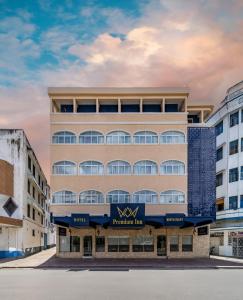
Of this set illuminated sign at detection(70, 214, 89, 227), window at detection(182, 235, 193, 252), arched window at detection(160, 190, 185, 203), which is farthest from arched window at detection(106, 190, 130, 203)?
window at detection(182, 235, 193, 252)

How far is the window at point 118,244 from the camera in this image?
40.1 m

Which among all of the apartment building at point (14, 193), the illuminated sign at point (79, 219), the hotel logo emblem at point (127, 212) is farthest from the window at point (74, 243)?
the hotel logo emblem at point (127, 212)

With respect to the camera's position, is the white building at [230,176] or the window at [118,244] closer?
the window at [118,244]

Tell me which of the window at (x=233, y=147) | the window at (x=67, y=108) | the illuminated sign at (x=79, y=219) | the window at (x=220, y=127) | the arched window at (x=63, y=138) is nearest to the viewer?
the illuminated sign at (x=79, y=219)

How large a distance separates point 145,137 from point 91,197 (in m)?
8.18

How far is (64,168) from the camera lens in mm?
40438

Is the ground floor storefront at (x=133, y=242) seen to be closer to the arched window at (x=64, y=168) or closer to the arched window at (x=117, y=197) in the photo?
the arched window at (x=117, y=197)

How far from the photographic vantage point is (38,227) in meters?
55.3

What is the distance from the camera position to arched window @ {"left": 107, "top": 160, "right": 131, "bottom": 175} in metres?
40.5

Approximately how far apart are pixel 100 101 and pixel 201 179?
1347cm

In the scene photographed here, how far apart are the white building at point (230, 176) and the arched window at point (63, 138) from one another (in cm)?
1838

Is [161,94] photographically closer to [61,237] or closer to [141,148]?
[141,148]

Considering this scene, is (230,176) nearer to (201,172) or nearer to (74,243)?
(201,172)

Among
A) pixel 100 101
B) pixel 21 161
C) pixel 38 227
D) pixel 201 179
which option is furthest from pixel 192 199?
pixel 38 227
